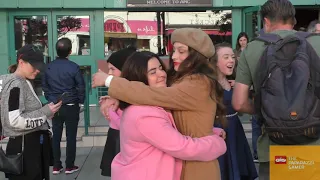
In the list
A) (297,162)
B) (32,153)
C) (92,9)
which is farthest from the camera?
(92,9)

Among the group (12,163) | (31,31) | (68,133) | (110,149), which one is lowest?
(68,133)

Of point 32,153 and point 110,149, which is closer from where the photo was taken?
point 110,149

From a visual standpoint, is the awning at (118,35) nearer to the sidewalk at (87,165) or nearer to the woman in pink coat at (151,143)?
the sidewalk at (87,165)

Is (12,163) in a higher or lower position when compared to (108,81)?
lower

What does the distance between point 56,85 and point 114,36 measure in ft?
15.8

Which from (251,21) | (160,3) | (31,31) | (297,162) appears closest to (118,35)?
(160,3)

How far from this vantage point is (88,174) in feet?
19.5

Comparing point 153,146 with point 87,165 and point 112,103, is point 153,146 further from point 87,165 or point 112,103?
point 87,165

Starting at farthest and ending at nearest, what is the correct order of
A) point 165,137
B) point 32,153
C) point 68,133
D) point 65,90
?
1. point 68,133
2. point 65,90
3. point 32,153
4. point 165,137

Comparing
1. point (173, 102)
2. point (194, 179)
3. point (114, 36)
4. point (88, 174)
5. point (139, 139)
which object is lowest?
point (88, 174)

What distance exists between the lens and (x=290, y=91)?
7.57 feet

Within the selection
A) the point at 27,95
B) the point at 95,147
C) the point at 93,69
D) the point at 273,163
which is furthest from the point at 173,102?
the point at 93,69

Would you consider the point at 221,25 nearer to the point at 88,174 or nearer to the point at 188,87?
the point at 88,174

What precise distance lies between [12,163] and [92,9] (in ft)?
23.8
